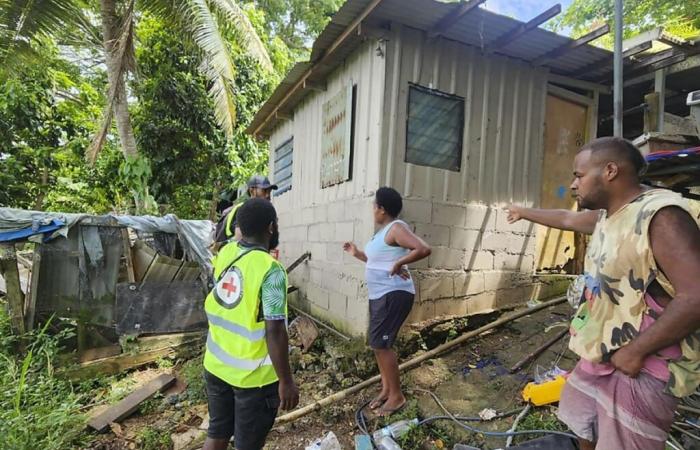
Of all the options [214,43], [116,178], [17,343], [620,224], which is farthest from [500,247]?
[116,178]

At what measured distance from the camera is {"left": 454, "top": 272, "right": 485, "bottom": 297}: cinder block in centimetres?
440

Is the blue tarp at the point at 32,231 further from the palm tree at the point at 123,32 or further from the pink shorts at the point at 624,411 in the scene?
the pink shorts at the point at 624,411

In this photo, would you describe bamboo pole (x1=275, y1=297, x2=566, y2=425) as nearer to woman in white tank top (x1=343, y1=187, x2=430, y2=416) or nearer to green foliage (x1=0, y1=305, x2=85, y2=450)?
woman in white tank top (x1=343, y1=187, x2=430, y2=416)

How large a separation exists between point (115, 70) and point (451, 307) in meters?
8.76

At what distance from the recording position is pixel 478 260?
454 cm

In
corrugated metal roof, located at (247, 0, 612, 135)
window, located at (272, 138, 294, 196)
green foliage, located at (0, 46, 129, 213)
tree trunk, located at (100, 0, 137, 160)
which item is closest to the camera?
corrugated metal roof, located at (247, 0, 612, 135)

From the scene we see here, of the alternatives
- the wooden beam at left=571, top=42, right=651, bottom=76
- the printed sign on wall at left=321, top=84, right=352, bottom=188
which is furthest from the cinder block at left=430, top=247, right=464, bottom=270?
the wooden beam at left=571, top=42, right=651, bottom=76

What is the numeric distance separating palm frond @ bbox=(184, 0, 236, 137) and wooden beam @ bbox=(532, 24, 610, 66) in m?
6.17

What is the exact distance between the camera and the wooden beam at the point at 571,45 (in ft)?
13.0

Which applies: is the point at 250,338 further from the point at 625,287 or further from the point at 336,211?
the point at 336,211

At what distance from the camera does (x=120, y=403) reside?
3.90 meters

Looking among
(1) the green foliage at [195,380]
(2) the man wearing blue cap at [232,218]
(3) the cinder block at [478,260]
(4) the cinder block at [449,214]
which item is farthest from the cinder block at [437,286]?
(1) the green foliage at [195,380]

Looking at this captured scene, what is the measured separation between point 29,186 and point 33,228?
8380 millimetres

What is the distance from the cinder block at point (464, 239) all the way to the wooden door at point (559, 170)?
45.3 inches
